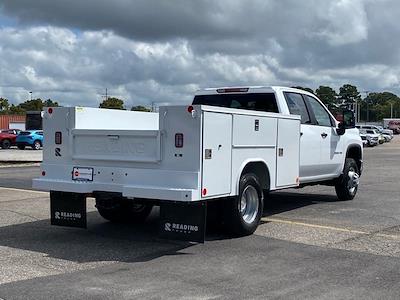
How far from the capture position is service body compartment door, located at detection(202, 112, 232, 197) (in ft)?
23.5

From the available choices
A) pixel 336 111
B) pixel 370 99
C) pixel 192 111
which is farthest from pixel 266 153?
pixel 370 99

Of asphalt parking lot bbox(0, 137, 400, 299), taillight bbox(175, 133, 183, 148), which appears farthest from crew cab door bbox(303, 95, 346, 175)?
taillight bbox(175, 133, 183, 148)

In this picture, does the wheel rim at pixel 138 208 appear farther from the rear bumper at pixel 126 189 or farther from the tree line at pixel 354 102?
the tree line at pixel 354 102

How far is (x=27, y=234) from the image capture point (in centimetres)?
860

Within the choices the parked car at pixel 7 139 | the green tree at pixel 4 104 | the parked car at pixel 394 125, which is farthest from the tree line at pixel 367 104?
the parked car at pixel 7 139

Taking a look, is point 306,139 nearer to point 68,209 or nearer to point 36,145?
point 68,209

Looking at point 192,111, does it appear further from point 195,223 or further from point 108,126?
point 108,126

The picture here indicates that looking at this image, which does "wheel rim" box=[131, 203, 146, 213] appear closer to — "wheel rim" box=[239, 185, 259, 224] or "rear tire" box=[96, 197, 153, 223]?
"rear tire" box=[96, 197, 153, 223]

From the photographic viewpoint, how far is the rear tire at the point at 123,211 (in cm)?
928

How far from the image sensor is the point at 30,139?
138 ft

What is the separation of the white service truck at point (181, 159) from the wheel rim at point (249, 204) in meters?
0.01

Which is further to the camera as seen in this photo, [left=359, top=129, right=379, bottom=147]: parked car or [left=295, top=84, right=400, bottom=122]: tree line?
[left=295, top=84, right=400, bottom=122]: tree line

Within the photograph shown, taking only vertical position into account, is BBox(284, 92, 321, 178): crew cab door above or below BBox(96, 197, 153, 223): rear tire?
above

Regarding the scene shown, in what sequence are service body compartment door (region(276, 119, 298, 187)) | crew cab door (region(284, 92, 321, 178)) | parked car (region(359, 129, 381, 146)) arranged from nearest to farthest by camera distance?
1. service body compartment door (region(276, 119, 298, 187))
2. crew cab door (region(284, 92, 321, 178))
3. parked car (region(359, 129, 381, 146))
